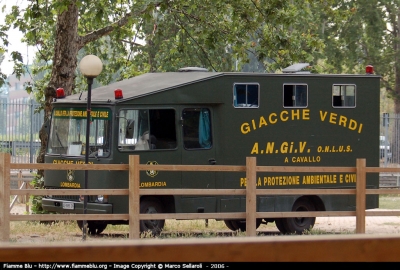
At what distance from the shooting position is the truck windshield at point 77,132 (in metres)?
13.2

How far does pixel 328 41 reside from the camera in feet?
130

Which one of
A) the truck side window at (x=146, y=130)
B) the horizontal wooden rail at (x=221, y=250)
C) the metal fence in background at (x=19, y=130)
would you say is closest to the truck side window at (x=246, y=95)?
the truck side window at (x=146, y=130)

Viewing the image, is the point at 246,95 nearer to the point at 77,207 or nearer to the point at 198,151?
the point at 198,151

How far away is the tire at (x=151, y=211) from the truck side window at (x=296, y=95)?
10.4 feet

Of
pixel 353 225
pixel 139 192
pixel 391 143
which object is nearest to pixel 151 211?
pixel 139 192

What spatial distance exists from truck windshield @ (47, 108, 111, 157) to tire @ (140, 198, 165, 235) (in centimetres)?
105

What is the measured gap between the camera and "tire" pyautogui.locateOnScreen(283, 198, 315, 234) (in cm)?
1424

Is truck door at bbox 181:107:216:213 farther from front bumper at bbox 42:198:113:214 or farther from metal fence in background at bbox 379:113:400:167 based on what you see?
metal fence in background at bbox 379:113:400:167

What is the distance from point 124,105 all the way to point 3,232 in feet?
10.3

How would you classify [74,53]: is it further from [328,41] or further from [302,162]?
[328,41]

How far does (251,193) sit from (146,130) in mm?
2290

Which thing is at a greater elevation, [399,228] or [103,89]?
[103,89]

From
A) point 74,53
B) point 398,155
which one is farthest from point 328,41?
point 74,53

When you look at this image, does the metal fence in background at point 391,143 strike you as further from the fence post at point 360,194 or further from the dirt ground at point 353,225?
the fence post at point 360,194
